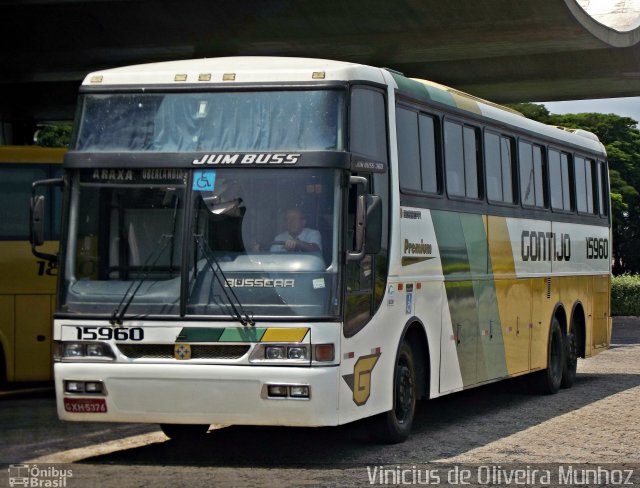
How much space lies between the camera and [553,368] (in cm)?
1895

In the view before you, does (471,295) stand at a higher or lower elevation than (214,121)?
lower

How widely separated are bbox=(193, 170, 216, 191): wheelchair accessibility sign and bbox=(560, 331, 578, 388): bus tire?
29.4 feet

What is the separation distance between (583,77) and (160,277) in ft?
97.1

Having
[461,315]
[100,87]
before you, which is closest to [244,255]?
[100,87]

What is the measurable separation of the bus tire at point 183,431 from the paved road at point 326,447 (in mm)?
114

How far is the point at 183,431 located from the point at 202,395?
2266 mm

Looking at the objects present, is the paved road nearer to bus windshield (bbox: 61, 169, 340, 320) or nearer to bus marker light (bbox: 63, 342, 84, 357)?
bus marker light (bbox: 63, 342, 84, 357)

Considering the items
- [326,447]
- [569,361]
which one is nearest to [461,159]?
[326,447]

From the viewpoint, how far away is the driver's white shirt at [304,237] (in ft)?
37.6

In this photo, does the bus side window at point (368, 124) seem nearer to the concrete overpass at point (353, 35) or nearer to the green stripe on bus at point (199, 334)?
the green stripe on bus at point (199, 334)

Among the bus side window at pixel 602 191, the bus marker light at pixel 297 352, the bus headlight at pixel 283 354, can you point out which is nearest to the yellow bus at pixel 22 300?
the bus headlight at pixel 283 354

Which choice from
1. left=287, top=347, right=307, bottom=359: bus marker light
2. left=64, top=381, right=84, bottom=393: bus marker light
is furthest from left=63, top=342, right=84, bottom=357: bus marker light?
left=287, top=347, right=307, bottom=359: bus marker light

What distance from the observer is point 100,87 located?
40.4ft

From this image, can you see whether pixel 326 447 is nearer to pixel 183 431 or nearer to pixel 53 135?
pixel 183 431
